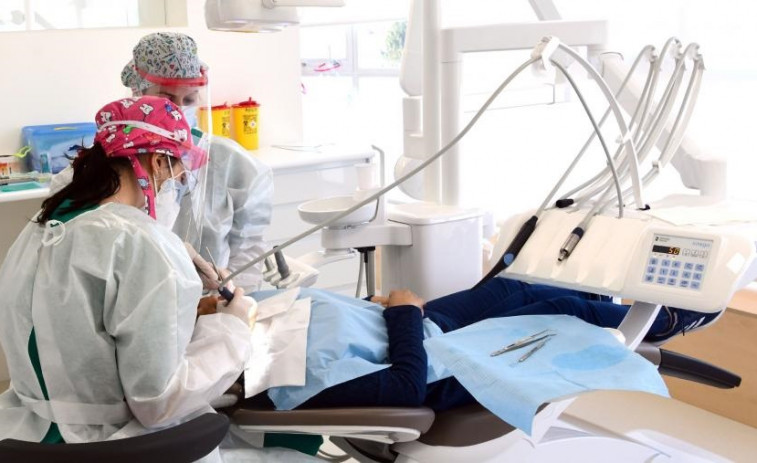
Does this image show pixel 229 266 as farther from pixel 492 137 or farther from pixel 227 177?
pixel 492 137

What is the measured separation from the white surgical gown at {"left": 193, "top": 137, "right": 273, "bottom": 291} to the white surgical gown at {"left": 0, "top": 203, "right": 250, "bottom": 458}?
0.94m

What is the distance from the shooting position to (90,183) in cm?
152

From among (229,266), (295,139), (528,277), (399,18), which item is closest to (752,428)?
(528,277)

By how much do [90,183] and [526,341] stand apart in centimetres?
85

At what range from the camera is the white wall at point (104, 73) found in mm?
3139

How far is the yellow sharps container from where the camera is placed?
353cm

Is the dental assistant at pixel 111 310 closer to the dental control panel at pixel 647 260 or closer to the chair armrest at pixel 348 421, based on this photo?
the chair armrest at pixel 348 421

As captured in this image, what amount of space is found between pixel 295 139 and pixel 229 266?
4.46 feet

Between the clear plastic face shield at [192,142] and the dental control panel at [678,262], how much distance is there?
0.89m

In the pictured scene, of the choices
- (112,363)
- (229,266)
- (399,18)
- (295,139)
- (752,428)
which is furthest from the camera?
(399,18)

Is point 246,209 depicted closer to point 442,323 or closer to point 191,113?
point 191,113

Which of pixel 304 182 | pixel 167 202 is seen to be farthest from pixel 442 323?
pixel 304 182

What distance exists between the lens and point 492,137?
4191mm

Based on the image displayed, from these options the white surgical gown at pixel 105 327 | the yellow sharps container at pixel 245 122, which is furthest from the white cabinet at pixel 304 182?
the white surgical gown at pixel 105 327
